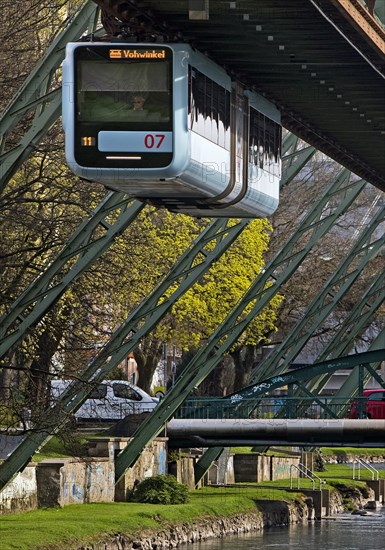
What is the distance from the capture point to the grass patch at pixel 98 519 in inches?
1430

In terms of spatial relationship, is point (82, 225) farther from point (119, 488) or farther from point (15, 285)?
point (119, 488)

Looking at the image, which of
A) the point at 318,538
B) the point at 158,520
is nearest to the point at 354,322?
the point at 318,538

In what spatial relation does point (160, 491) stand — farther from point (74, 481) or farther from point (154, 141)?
point (154, 141)

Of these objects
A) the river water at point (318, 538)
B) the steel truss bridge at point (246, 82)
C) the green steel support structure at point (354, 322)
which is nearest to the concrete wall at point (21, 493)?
the steel truss bridge at point (246, 82)

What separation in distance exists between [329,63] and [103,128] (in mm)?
5698

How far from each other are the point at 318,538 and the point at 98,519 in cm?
1137

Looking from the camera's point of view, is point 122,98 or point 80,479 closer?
point 122,98

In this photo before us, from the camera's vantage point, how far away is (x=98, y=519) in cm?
4119

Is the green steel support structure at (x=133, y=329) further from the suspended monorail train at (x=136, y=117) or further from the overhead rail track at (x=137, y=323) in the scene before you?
the suspended monorail train at (x=136, y=117)

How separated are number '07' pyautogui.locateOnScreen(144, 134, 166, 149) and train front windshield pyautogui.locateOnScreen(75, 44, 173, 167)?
0.01 metres

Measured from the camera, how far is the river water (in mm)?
47281

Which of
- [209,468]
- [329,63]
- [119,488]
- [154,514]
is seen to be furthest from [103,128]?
[209,468]

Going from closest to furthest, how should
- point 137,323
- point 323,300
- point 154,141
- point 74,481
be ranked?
point 154,141 < point 137,323 < point 74,481 < point 323,300

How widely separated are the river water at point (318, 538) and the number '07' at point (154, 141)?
20.8 meters
